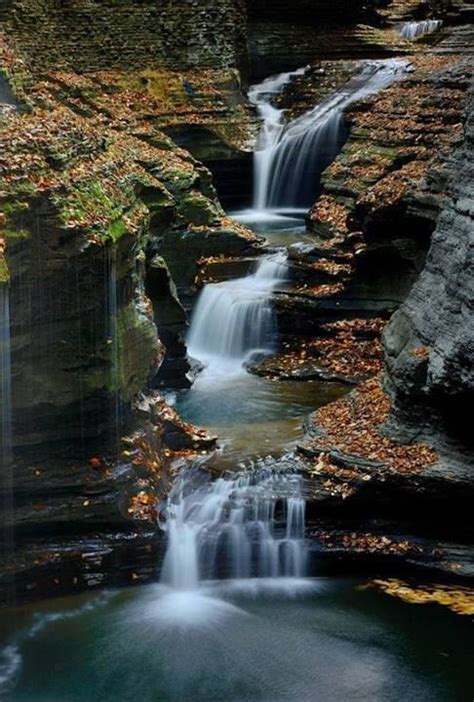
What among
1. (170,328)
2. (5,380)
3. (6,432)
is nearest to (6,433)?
(6,432)

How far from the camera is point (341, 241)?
16.5m

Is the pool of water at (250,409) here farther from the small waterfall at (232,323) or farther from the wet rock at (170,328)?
the small waterfall at (232,323)

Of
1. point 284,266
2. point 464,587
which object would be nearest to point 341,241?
point 284,266

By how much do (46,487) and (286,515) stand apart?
271 cm

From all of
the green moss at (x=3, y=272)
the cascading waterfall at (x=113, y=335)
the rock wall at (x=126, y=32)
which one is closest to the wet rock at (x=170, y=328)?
the cascading waterfall at (x=113, y=335)

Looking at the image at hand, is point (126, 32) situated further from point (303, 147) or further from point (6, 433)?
point (6, 433)

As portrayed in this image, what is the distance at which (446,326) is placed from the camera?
407 inches

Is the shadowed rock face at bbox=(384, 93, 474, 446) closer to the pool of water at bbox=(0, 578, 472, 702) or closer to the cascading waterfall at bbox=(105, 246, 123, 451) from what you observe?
the pool of water at bbox=(0, 578, 472, 702)

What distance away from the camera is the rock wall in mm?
21156

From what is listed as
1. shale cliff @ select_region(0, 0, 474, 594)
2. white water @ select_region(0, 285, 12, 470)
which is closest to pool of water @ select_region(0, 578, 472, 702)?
shale cliff @ select_region(0, 0, 474, 594)

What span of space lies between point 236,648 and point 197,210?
32.8ft

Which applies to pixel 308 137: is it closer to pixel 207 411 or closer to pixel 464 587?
pixel 207 411

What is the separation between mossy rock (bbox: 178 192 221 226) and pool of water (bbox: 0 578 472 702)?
28.6 feet

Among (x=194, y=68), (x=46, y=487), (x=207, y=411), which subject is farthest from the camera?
(x=194, y=68)
